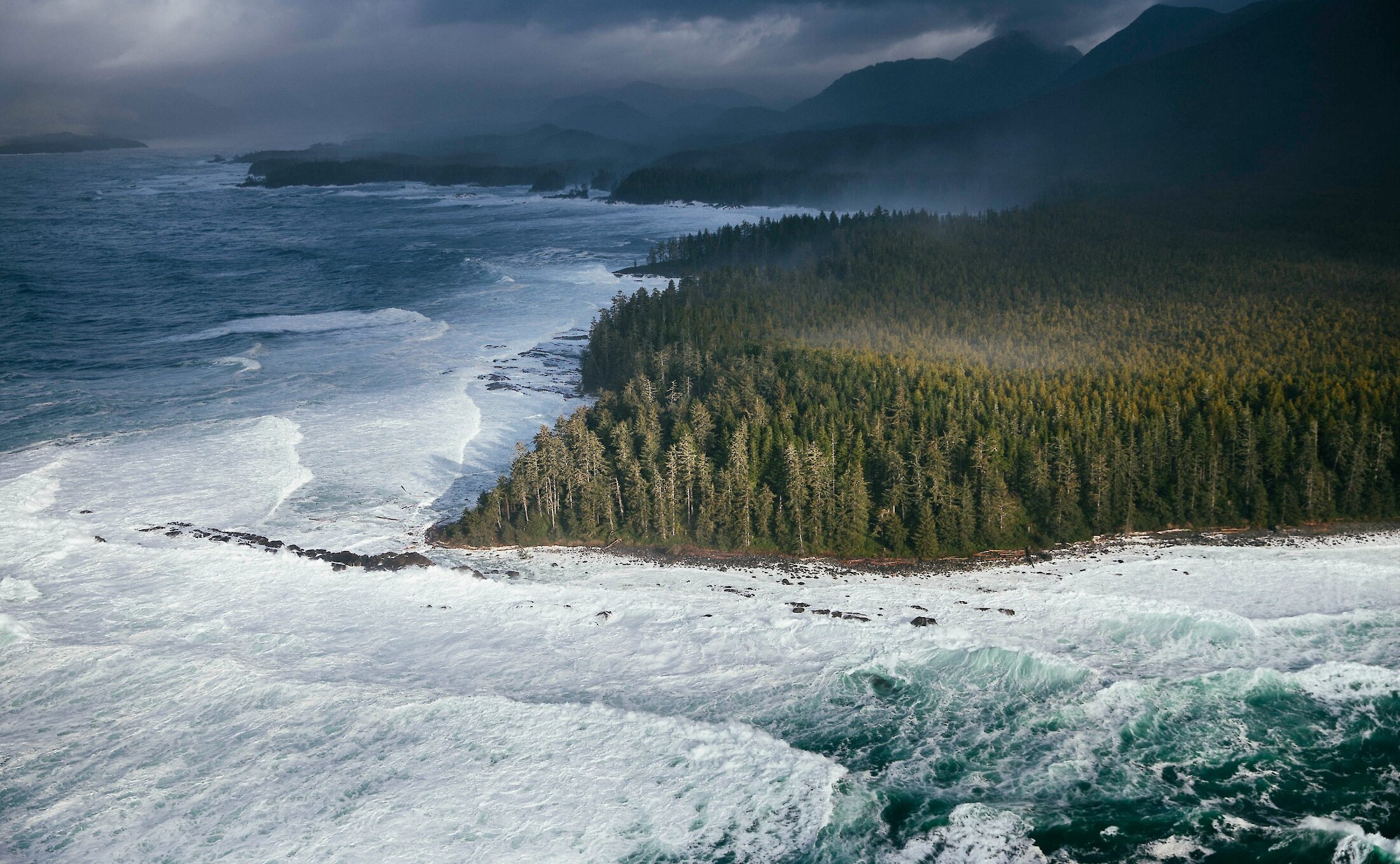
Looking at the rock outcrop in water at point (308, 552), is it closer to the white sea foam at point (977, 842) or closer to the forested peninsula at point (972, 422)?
the forested peninsula at point (972, 422)

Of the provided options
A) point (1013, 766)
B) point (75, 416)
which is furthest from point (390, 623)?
point (75, 416)

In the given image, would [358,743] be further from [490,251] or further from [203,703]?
[490,251]

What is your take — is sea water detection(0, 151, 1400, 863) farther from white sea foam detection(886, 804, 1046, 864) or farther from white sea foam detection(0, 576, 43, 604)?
white sea foam detection(0, 576, 43, 604)

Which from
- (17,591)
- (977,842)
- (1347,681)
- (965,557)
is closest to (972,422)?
(965,557)

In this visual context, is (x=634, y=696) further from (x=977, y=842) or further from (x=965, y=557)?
(x=965, y=557)

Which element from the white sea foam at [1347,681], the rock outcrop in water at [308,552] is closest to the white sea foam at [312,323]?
the rock outcrop in water at [308,552]
